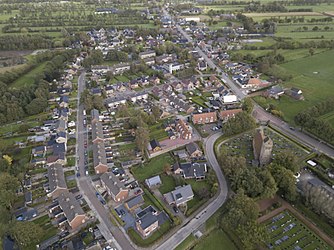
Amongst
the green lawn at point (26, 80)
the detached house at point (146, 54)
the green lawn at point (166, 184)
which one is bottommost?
the green lawn at point (166, 184)

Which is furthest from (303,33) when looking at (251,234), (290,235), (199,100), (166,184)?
(251,234)

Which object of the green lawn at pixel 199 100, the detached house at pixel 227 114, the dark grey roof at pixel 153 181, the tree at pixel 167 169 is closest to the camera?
the dark grey roof at pixel 153 181

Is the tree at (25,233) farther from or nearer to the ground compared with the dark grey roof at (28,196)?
farther from the ground

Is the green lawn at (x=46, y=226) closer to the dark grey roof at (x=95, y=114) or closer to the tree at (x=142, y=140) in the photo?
the tree at (x=142, y=140)

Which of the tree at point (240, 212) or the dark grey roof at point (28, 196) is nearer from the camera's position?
the tree at point (240, 212)

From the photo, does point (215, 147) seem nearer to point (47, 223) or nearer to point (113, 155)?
point (113, 155)

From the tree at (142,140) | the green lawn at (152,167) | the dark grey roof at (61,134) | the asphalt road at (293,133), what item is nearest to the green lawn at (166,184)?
the green lawn at (152,167)

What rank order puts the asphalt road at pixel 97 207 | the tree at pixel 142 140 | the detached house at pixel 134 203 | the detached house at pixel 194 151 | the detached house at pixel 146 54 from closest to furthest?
the asphalt road at pixel 97 207, the detached house at pixel 134 203, the detached house at pixel 194 151, the tree at pixel 142 140, the detached house at pixel 146 54

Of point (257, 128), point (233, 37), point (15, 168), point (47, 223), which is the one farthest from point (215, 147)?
point (233, 37)
